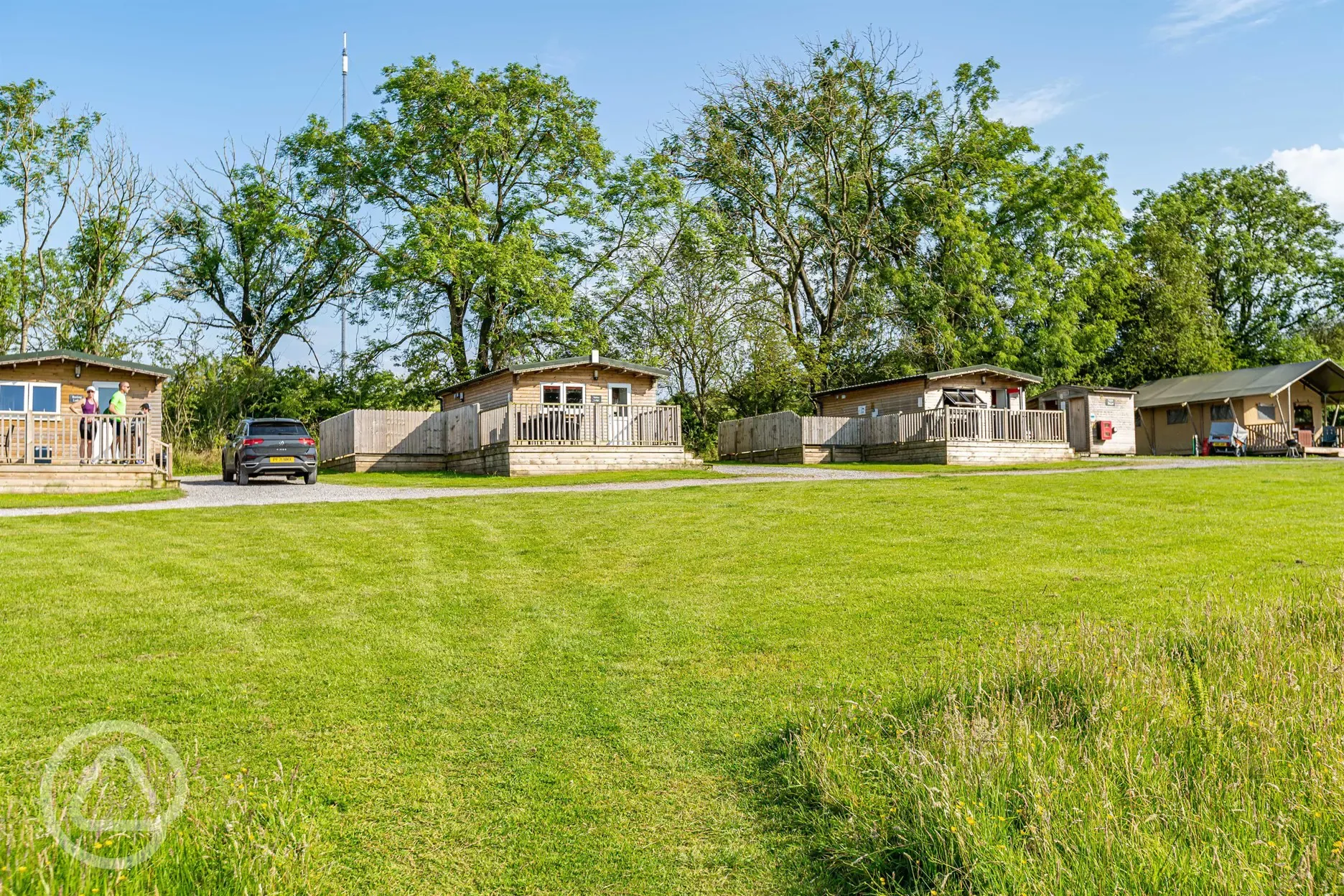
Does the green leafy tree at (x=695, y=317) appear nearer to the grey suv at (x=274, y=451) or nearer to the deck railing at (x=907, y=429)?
the deck railing at (x=907, y=429)

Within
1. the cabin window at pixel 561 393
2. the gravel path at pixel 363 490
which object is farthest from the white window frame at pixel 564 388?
the gravel path at pixel 363 490

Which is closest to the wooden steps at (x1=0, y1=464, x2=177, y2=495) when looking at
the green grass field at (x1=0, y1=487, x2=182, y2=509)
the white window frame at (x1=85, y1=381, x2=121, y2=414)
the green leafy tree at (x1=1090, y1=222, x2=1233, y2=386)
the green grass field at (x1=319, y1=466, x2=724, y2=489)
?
the green grass field at (x1=0, y1=487, x2=182, y2=509)

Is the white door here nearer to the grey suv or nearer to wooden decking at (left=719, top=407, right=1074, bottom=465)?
the grey suv

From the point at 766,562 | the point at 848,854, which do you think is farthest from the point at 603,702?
the point at 766,562

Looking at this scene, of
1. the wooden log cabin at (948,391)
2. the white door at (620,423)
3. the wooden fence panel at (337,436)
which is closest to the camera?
the white door at (620,423)

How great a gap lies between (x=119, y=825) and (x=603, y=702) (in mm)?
2829

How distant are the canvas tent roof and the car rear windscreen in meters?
37.4

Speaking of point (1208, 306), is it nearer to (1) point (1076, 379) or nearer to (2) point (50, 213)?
(1) point (1076, 379)

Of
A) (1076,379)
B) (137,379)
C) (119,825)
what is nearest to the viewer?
(119,825)

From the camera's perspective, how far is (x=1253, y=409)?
42094mm

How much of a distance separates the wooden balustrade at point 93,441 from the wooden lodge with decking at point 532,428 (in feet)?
30.5

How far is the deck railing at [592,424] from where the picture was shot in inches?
1117

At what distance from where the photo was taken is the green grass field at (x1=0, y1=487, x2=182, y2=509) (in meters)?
17.7

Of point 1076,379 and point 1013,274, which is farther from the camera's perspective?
point 1076,379
